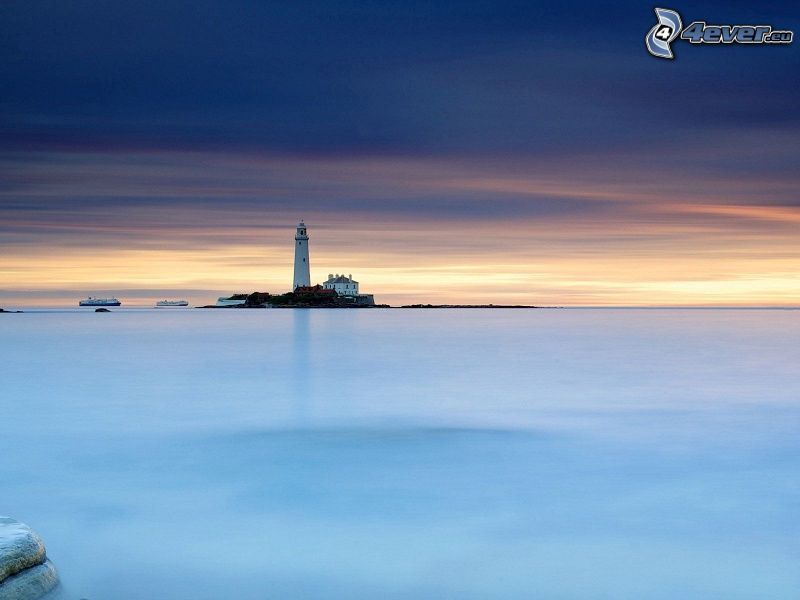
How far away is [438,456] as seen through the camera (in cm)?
1167

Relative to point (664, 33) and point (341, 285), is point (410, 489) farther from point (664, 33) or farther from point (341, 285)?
point (341, 285)

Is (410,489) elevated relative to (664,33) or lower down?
lower down

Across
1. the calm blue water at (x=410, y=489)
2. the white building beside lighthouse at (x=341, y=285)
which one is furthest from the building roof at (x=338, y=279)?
the calm blue water at (x=410, y=489)

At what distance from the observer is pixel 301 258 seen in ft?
385

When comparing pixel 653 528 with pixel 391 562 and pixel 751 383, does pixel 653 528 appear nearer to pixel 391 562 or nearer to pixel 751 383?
pixel 391 562

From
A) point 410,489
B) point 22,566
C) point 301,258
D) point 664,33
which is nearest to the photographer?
point 22,566

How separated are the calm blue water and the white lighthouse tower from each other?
92058mm

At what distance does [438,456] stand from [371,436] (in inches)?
89.2

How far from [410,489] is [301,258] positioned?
109m

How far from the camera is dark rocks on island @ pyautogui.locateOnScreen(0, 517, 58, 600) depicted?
553cm

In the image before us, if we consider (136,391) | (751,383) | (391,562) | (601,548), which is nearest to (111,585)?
(391,562)

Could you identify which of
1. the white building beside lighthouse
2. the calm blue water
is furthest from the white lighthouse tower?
the calm blue water

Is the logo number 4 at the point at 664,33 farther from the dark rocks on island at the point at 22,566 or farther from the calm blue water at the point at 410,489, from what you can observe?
the dark rocks on island at the point at 22,566

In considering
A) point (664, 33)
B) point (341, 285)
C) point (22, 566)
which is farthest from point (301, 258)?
point (22, 566)
